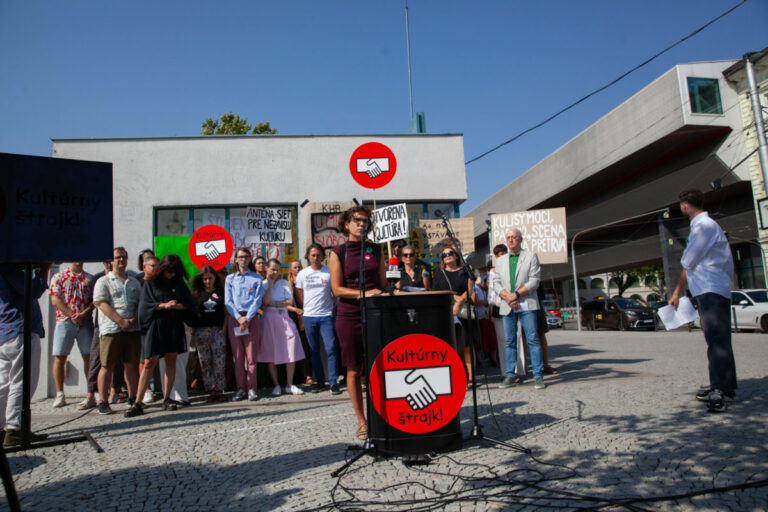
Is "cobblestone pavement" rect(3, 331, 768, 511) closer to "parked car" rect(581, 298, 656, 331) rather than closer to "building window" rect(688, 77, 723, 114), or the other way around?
"parked car" rect(581, 298, 656, 331)

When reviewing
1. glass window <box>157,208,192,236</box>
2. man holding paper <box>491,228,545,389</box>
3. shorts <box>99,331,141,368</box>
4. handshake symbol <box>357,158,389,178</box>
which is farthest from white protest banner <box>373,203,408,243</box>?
glass window <box>157,208,192,236</box>

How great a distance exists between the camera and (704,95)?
29266 millimetres

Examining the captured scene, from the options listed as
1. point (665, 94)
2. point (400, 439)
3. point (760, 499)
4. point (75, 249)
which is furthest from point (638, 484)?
point (665, 94)

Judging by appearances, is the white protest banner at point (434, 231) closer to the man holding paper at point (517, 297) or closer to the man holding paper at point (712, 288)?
the man holding paper at point (517, 297)

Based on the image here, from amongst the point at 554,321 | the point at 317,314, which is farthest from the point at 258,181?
the point at 554,321

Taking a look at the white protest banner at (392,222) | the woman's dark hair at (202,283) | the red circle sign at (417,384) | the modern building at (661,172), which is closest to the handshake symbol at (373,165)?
the white protest banner at (392,222)

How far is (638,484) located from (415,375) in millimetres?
1535

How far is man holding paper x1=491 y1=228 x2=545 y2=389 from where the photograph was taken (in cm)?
650

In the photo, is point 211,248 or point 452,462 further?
point 211,248

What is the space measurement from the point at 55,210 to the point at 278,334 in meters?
3.93

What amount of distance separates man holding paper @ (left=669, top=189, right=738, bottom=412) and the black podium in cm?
261

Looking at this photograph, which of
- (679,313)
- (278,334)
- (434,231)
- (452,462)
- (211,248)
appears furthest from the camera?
(434,231)

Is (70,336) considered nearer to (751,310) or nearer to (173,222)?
(173,222)

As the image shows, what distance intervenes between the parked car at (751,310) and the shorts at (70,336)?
19.9 meters
